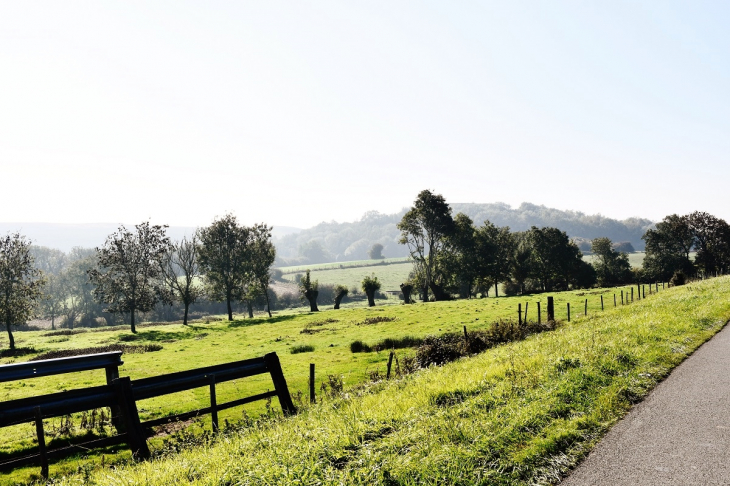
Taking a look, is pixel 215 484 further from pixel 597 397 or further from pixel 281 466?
pixel 597 397

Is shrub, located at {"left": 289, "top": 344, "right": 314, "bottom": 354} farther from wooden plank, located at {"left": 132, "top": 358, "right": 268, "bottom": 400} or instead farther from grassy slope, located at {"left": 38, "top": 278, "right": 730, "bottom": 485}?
grassy slope, located at {"left": 38, "top": 278, "right": 730, "bottom": 485}

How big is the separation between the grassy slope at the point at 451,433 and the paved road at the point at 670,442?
30 cm

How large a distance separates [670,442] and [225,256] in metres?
76.9

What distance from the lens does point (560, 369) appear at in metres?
11.3

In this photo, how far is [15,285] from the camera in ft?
179

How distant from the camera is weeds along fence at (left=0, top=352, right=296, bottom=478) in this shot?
862 cm

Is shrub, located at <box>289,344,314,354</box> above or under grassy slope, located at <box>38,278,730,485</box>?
under

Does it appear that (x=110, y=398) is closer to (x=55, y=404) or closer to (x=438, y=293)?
(x=55, y=404)

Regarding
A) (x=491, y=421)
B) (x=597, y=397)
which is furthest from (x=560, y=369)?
(x=491, y=421)

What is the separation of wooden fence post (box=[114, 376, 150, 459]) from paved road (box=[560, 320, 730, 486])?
884cm

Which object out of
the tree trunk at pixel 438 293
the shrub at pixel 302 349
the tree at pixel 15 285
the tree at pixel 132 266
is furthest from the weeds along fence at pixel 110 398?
the tree trunk at pixel 438 293

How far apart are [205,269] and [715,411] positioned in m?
79.4

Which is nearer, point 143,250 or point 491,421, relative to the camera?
point 491,421

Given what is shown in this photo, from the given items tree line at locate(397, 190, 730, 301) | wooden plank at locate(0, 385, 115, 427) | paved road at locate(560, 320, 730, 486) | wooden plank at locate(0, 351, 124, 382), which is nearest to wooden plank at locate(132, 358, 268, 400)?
wooden plank at locate(0, 385, 115, 427)
